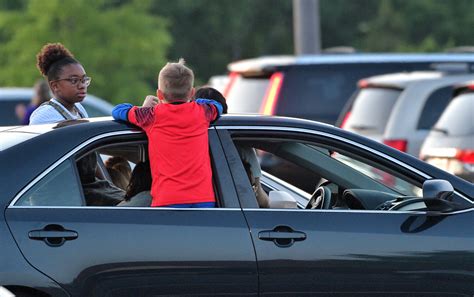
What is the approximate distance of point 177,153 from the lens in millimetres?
5867

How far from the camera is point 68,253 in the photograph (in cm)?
554

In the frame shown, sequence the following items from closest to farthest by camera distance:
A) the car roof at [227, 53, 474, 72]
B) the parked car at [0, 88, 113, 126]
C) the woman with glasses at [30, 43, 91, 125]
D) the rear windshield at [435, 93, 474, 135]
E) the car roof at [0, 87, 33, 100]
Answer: the woman with glasses at [30, 43, 91, 125]
the rear windshield at [435, 93, 474, 135]
the car roof at [227, 53, 474, 72]
the parked car at [0, 88, 113, 126]
the car roof at [0, 87, 33, 100]

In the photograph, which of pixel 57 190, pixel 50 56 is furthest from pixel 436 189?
pixel 50 56

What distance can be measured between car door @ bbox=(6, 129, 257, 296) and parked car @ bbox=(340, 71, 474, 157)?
710 centimetres

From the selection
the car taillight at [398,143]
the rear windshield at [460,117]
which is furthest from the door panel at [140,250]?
the car taillight at [398,143]

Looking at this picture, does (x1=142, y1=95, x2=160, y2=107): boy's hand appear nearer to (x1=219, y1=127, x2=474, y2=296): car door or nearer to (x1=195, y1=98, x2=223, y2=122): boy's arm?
(x1=195, y1=98, x2=223, y2=122): boy's arm

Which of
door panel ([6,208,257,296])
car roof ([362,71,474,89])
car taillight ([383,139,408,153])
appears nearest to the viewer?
door panel ([6,208,257,296])

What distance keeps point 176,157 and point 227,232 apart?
0.40 meters

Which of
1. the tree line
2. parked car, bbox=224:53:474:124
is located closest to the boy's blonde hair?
parked car, bbox=224:53:474:124

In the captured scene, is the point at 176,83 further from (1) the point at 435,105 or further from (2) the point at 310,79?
(2) the point at 310,79

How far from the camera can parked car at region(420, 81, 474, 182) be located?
35.3 feet

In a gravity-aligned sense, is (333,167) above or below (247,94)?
above

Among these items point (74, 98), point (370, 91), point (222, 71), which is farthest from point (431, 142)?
point (222, 71)

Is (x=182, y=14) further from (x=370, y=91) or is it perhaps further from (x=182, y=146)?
(x=182, y=146)
